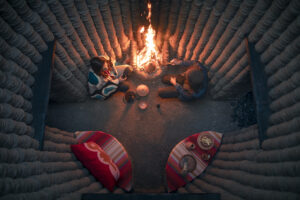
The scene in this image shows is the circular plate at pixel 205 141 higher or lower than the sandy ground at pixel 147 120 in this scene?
lower

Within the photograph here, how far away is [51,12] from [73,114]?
2.03m

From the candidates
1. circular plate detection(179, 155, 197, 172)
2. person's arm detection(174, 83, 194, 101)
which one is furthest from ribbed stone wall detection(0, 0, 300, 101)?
circular plate detection(179, 155, 197, 172)

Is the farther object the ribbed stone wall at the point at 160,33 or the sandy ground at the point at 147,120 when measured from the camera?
the sandy ground at the point at 147,120

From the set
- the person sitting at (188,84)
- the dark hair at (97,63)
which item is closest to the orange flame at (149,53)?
the person sitting at (188,84)

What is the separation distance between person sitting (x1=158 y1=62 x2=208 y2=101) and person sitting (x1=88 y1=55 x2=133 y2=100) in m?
0.71

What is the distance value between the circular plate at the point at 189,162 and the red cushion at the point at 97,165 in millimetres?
964

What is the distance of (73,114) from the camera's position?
3920 mm

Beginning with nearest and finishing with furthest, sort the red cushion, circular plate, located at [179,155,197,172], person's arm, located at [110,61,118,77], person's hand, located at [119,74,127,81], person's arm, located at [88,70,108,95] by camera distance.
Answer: the red cushion → circular plate, located at [179,155,197,172] → person's arm, located at [88,70,108,95] → person's arm, located at [110,61,118,77] → person's hand, located at [119,74,127,81]

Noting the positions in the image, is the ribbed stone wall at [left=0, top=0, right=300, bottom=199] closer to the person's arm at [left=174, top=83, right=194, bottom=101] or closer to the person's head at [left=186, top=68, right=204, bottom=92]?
the person's head at [left=186, top=68, right=204, bottom=92]

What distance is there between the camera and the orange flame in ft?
→ 12.6

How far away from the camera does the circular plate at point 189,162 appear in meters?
3.09

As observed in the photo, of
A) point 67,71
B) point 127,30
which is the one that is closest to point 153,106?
point 127,30

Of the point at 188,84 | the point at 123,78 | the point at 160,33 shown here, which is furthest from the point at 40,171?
the point at 160,33

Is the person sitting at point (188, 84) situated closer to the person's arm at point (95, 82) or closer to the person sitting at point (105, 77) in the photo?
the person sitting at point (105, 77)
